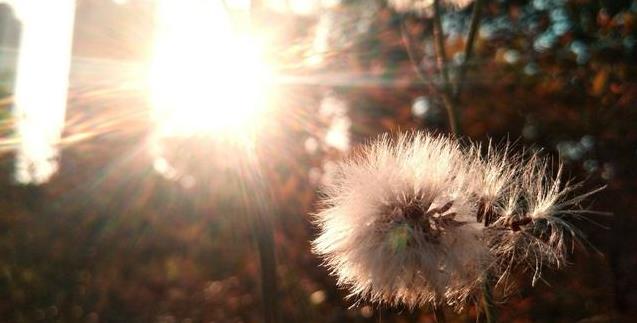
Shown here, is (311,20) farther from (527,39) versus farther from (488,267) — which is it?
(488,267)

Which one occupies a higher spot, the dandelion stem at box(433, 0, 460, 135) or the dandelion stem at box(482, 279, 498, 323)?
the dandelion stem at box(433, 0, 460, 135)

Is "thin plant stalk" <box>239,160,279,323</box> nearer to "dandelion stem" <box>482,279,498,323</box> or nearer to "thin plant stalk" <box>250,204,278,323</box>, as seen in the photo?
"thin plant stalk" <box>250,204,278,323</box>

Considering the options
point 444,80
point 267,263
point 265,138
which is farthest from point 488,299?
point 265,138

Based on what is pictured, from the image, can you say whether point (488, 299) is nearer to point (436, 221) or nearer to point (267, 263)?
point (436, 221)

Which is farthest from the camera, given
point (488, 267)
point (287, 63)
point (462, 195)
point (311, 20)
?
point (311, 20)

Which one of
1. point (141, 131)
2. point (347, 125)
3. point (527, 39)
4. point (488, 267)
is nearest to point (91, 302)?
point (141, 131)

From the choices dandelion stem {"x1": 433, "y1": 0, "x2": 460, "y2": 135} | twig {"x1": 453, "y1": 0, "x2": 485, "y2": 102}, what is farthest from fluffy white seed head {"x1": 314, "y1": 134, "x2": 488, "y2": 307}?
twig {"x1": 453, "y1": 0, "x2": 485, "y2": 102}
